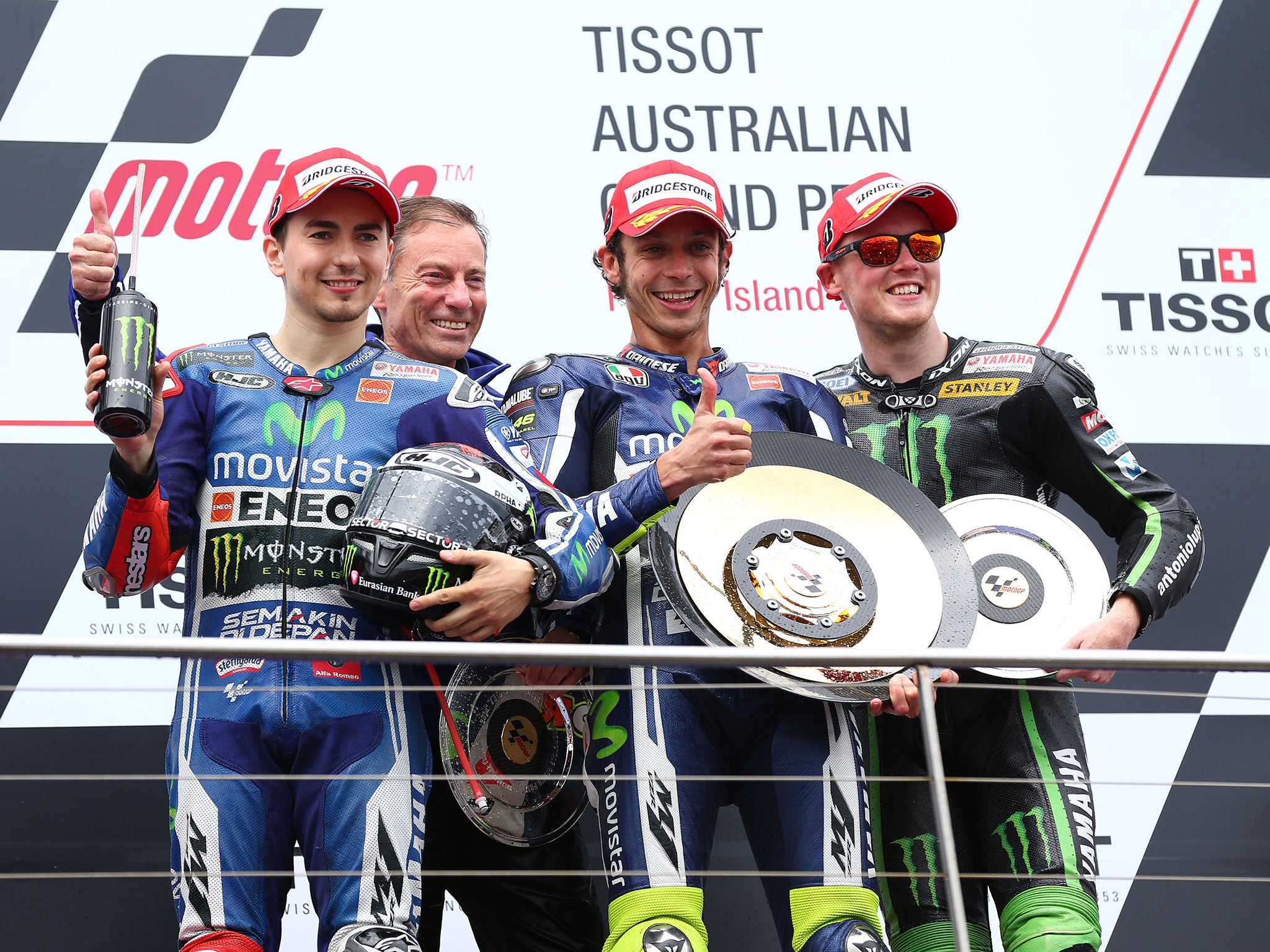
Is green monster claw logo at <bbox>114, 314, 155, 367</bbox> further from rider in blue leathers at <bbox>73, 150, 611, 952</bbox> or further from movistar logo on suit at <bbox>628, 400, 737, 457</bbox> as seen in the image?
movistar logo on suit at <bbox>628, 400, 737, 457</bbox>

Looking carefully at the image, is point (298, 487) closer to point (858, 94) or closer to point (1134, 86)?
point (858, 94)

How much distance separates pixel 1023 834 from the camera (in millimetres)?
2016

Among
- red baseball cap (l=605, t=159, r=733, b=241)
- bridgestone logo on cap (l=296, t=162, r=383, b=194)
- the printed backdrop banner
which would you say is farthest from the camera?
the printed backdrop banner

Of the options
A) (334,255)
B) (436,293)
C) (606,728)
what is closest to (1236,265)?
(436,293)

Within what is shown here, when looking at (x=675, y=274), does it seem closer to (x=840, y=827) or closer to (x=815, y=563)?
(x=815, y=563)

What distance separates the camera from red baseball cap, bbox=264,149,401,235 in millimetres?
1982

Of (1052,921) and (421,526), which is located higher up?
(421,526)

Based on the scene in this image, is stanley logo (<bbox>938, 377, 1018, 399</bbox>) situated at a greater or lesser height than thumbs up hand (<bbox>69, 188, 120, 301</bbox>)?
greater

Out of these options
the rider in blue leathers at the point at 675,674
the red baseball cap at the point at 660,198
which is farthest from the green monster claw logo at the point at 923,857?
the red baseball cap at the point at 660,198

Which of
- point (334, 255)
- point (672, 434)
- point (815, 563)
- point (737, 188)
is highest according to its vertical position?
point (737, 188)

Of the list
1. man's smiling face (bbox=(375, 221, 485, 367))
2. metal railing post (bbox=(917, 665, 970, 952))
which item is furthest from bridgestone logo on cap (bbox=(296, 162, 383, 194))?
metal railing post (bbox=(917, 665, 970, 952))

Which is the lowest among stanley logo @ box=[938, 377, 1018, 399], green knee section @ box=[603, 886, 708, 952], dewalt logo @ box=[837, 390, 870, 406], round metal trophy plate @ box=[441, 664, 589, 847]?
green knee section @ box=[603, 886, 708, 952]

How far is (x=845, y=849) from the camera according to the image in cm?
182

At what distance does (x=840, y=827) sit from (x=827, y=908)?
0.37ft
